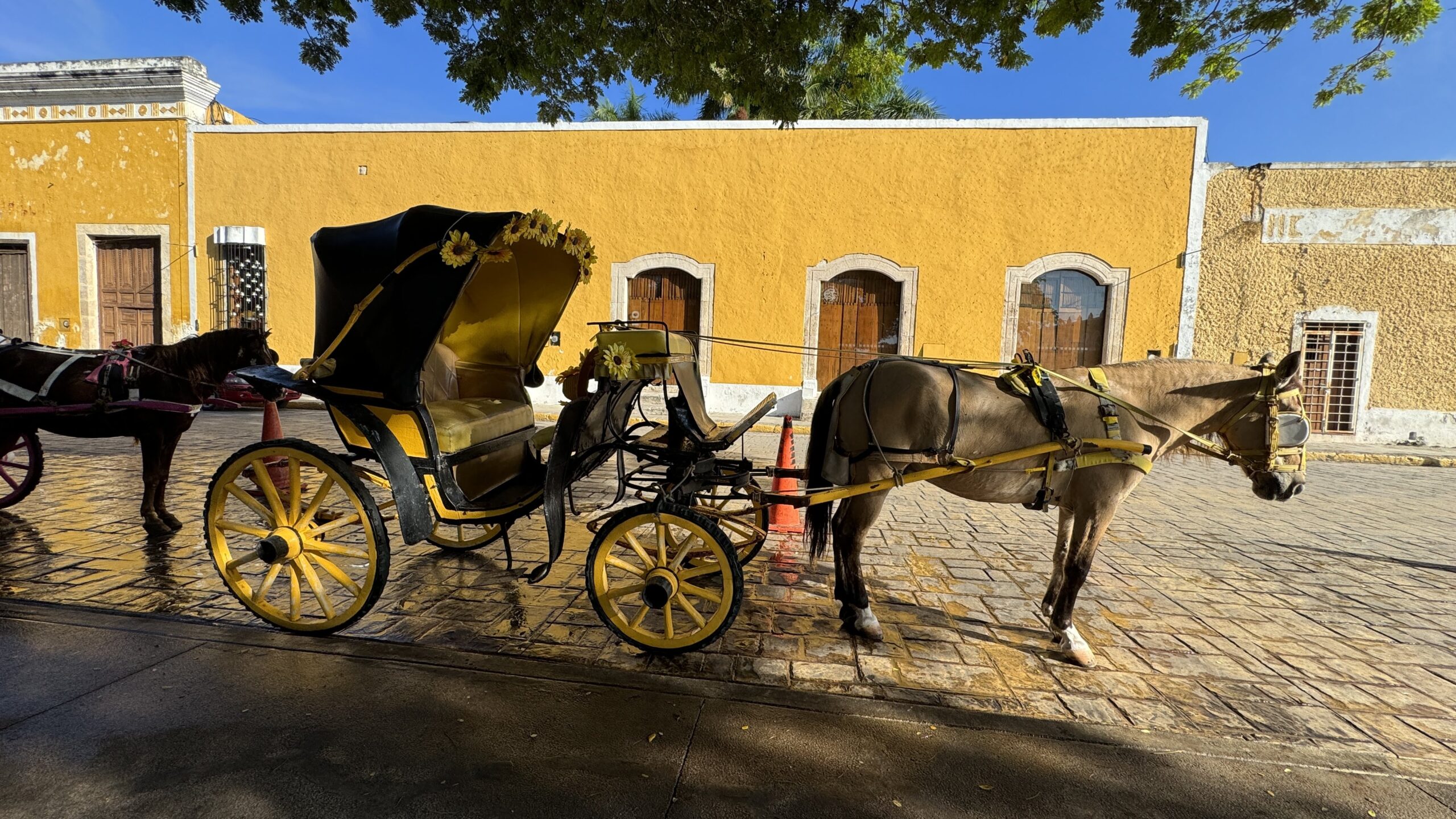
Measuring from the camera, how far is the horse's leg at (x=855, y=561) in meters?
3.32

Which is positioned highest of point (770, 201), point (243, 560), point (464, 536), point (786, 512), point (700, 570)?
point (770, 201)

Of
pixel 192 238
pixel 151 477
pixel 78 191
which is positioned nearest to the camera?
pixel 151 477

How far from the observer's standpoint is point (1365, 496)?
7.50 m

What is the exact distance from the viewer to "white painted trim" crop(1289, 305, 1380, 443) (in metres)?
11.7

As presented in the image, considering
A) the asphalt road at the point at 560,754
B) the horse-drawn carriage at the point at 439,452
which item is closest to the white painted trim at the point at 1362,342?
the asphalt road at the point at 560,754

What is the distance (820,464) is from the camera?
352cm

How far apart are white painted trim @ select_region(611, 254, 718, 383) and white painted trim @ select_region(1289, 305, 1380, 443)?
427 inches

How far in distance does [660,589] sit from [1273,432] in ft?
9.92

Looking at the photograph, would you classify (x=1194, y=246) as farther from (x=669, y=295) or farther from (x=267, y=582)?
(x=267, y=582)

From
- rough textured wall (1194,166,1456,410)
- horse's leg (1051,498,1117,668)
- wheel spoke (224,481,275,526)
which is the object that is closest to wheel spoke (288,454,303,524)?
wheel spoke (224,481,275,526)

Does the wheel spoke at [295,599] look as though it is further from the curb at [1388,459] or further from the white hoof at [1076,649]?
the curb at [1388,459]

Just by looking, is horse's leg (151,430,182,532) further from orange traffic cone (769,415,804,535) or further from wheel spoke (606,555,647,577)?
orange traffic cone (769,415,804,535)

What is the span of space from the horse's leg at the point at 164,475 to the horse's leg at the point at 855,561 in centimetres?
464

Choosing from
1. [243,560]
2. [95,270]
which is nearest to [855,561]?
[243,560]
